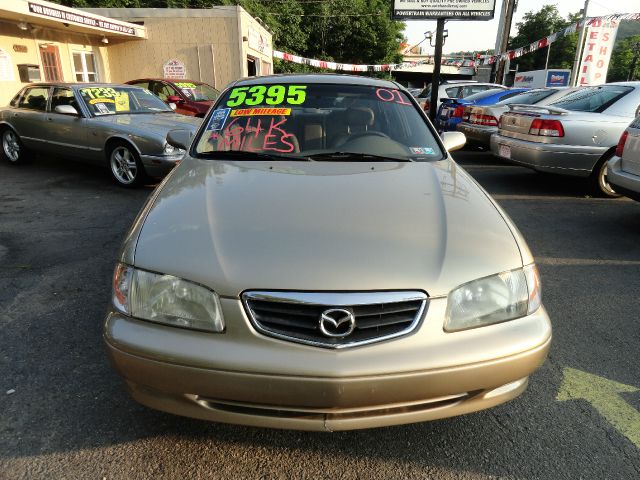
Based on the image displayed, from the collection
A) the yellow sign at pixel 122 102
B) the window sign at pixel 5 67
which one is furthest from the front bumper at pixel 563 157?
the window sign at pixel 5 67

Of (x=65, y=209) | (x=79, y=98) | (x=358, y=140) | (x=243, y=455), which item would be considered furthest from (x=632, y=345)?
(x=79, y=98)

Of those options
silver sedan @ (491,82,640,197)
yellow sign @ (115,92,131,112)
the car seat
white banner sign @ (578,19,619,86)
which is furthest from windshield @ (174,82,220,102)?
white banner sign @ (578,19,619,86)

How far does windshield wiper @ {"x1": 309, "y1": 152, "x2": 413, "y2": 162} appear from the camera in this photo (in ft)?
9.11

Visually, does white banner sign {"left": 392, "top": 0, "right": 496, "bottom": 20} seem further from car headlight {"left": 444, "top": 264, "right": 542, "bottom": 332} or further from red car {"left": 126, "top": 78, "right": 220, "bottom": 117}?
car headlight {"left": 444, "top": 264, "right": 542, "bottom": 332}

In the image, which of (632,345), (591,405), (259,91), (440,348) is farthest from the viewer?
(259,91)

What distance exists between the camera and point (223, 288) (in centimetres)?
166

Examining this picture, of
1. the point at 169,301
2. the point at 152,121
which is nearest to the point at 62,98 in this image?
the point at 152,121

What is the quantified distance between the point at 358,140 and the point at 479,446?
6.09 ft

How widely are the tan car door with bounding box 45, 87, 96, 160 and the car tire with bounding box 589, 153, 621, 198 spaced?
6.97 metres

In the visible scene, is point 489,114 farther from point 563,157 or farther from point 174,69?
point 174,69

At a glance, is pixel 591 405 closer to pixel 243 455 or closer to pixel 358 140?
pixel 243 455

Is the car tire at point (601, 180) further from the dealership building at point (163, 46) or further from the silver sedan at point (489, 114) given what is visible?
the dealership building at point (163, 46)

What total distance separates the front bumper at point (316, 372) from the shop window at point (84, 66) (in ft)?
49.1

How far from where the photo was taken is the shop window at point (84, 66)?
14102 mm
